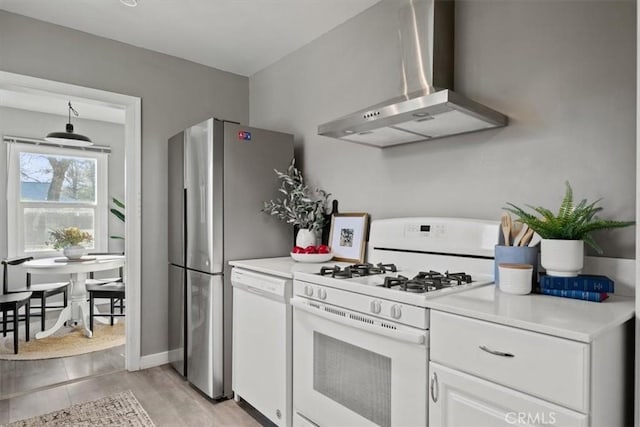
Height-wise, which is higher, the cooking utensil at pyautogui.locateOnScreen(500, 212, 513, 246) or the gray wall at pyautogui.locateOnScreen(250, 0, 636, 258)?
the gray wall at pyautogui.locateOnScreen(250, 0, 636, 258)

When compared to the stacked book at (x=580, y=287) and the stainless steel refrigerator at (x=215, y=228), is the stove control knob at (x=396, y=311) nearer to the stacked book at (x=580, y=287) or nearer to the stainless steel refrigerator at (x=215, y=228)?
the stacked book at (x=580, y=287)

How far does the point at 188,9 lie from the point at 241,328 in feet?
6.86

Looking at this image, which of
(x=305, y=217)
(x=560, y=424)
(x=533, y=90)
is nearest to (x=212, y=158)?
(x=305, y=217)

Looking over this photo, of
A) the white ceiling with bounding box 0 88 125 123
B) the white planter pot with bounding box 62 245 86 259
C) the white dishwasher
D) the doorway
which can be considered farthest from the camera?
the white ceiling with bounding box 0 88 125 123

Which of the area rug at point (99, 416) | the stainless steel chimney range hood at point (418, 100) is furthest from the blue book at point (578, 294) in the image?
the area rug at point (99, 416)

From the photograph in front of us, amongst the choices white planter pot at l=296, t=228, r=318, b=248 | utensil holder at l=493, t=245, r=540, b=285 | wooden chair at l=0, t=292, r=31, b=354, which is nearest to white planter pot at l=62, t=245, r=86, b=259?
wooden chair at l=0, t=292, r=31, b=354

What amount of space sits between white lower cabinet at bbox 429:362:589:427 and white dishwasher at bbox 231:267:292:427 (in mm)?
910

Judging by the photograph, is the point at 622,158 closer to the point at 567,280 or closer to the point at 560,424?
the point at 567,280

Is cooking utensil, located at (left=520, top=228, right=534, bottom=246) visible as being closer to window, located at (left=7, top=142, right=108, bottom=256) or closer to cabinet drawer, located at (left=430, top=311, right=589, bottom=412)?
cabinet drawer, located at (left=430, top=311, right=589, bottom=412)

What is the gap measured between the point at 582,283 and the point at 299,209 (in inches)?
69.2

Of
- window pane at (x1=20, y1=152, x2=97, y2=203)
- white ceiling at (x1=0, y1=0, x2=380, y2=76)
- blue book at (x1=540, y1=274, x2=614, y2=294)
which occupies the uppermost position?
white ceiling at (x1=0, y1=0, x2=380, y2=76)

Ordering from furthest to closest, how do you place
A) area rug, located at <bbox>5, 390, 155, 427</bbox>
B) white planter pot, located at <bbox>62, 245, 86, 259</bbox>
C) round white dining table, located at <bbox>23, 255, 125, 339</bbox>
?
white planter pot, located at <bbox>62, 245, 86, 259</bbox> < round white dining table, located at <bbox>23, 255, 125, 339</bbox> < area rug, located at <bbox>5, 390, 155, 427</bbox>

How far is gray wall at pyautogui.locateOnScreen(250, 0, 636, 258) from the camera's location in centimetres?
150

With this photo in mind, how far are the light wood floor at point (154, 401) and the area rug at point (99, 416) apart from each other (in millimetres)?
60
